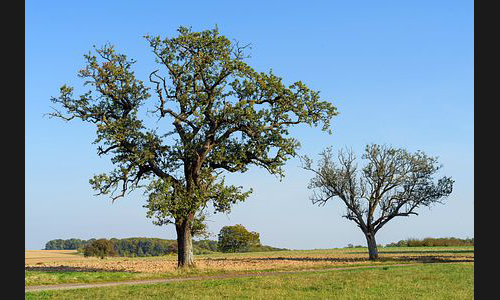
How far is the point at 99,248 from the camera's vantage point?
63.4 metres

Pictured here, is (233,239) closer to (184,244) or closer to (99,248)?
(99,248)

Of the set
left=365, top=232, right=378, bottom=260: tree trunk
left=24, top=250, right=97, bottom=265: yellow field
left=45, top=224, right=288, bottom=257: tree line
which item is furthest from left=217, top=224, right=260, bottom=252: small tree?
left=365, top=232, right=378, bottom=260: tree trunk

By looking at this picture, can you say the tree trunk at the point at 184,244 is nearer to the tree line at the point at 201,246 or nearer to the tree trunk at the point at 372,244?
the tree trunk at the point at 372,244

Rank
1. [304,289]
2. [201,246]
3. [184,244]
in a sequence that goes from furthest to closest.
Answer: [201,246], [184,244], [304,289]

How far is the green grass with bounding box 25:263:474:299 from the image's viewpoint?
20172 millimetres

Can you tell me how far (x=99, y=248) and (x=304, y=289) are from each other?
46.3 metres

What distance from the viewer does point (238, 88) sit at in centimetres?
3588

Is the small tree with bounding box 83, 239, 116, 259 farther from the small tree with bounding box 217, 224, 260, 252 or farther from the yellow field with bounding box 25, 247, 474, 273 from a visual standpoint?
the small tree with bounding box 217, 224, 260, 252

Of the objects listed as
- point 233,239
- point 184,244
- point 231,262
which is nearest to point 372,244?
point 231,262

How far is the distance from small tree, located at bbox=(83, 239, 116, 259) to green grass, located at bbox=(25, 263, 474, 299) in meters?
40.4

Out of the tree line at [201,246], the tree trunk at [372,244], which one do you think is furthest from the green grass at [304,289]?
the tree line at [201,246]

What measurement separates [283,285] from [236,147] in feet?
Answer: 48.8

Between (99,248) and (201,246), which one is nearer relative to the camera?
(99,248)
